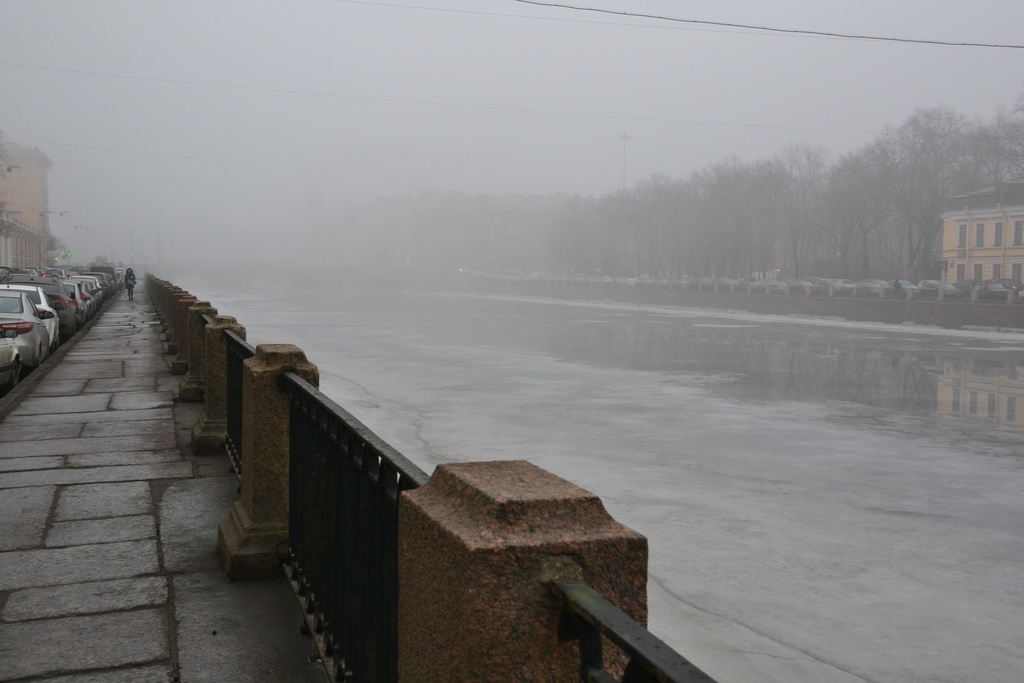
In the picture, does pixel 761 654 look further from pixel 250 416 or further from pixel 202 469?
pixel 202 469

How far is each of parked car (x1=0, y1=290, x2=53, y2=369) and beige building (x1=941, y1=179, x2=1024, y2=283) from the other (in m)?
63.3

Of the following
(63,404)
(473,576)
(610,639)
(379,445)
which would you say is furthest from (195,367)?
(610,639)

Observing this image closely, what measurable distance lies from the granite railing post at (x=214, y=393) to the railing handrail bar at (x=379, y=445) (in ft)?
12.3

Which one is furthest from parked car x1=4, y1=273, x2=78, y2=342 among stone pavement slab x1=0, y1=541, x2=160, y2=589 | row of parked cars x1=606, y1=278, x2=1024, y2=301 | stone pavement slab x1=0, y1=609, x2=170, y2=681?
row of parked cars x1=606, y1=278, x2=1024, y2=301

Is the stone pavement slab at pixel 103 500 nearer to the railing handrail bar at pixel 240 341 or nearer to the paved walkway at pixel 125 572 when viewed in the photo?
the paved walkway at pixel 125 572

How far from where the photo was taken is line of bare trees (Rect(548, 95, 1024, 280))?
6875cm

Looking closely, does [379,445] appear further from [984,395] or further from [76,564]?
[984,395]

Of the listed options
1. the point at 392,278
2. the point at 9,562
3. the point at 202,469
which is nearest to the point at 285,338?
the point at 202,469

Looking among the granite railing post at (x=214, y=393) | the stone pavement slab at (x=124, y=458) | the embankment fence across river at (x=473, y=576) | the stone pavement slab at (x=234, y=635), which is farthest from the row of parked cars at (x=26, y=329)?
the embankment fence across river at (x=473, y=576)

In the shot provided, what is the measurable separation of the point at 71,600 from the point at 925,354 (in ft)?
90.1

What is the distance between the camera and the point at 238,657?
13.4ft

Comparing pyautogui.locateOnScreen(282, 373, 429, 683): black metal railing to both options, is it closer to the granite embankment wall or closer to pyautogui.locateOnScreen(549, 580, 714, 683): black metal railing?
pyautogui.locateOnScreen(549, 580, 714, 683): black metal railing

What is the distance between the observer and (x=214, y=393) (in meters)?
8.21

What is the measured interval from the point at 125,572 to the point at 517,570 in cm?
380
